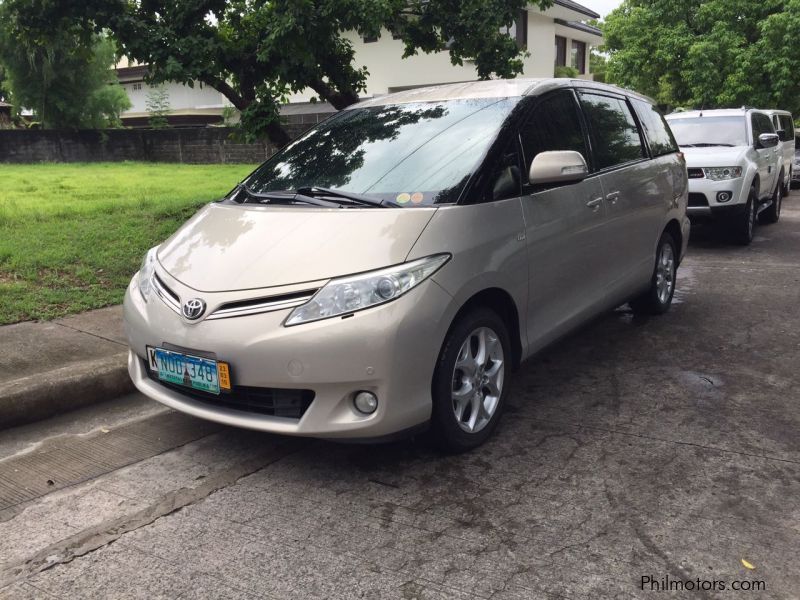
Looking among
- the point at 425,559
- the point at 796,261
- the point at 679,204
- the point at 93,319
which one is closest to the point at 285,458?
the point at 425,559

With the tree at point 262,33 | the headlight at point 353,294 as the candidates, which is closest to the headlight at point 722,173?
the tree at point 262,33

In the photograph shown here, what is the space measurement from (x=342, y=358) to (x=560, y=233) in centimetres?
173

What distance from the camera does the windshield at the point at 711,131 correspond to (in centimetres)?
1027

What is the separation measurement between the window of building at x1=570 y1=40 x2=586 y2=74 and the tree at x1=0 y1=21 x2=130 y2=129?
19.3 m

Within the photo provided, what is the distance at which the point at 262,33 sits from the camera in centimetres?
751

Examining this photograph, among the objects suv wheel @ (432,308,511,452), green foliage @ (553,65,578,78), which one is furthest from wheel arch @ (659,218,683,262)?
green foliage @ (553,65,578,78)

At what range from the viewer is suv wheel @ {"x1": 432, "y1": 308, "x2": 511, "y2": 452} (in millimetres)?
3309

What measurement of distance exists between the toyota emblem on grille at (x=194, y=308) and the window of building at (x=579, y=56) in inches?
1266

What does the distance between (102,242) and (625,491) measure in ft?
21.5

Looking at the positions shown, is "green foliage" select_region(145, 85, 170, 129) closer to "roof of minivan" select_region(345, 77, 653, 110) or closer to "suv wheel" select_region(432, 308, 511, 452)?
"roof of minivan" select_region(345, 77, 653, 110)

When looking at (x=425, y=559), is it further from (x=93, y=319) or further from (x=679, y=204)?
(x=679, y=204)

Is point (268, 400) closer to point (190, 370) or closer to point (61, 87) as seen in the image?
point (190, 370)

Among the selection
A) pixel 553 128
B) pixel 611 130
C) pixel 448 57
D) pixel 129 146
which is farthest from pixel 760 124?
pixel 129 146

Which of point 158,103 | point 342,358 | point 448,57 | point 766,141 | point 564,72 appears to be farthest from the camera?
point 158,103
